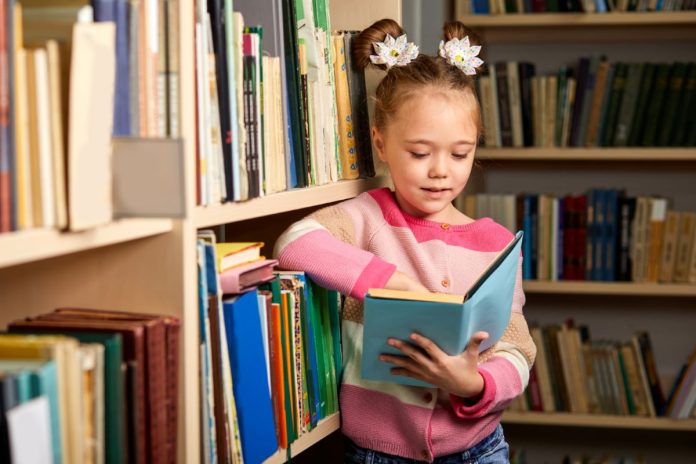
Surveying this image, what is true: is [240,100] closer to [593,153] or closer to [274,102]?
[274,102]

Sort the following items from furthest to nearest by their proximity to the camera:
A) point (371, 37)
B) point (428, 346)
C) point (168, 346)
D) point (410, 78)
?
point (371, 37) < point (410, 78) < point (428, 346) < point (168, 346)

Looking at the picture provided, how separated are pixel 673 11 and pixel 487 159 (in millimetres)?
699

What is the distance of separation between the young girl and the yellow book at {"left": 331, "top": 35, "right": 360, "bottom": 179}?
0.27 feet

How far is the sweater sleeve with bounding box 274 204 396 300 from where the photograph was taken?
1407 mm

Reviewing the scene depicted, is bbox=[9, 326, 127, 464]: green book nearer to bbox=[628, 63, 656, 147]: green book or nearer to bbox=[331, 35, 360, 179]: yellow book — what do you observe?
bbox=[331, 35, 360, 179]: yellow book

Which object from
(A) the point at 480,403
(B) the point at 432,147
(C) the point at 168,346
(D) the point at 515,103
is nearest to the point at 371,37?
(B) the point at 432,147

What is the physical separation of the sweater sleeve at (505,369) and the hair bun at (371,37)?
0.47m

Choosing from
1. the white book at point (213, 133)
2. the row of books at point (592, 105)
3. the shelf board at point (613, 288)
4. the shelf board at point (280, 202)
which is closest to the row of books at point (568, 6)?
the row of books at point (592, 105)

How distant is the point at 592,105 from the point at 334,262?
1.63 metres

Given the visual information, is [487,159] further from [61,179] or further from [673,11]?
[61,179]

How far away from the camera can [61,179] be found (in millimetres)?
889

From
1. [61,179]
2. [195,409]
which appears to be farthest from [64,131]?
[195,409]

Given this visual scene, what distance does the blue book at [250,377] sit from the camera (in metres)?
1.23

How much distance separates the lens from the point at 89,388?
94cm
